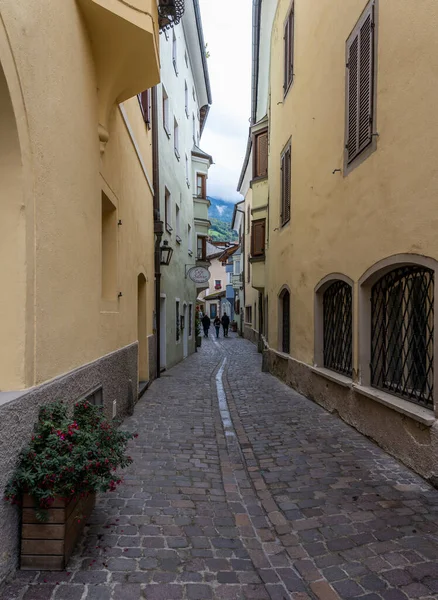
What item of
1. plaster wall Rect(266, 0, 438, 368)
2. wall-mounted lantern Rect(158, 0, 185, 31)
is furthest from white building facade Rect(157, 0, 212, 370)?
wall-mounted lantern Rect(158, 0, 185, 31)

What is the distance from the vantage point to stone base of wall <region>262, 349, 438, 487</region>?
166 inches

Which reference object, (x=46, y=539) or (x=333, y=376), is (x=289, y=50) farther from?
(x=46, y=539)

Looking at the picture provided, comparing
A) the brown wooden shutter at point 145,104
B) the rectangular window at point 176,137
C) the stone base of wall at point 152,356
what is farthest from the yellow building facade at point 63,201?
the rectangular window at point 176,137

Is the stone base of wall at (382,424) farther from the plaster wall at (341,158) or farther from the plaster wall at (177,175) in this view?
the plaster wall at (177,175)

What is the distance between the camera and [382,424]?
5.22 metres

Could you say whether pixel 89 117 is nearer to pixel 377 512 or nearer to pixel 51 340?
pixel 51 340

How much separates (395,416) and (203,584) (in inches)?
121

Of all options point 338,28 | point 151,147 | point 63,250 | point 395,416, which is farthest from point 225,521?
point 151,147

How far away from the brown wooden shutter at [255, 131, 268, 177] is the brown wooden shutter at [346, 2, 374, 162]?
9.35 meters

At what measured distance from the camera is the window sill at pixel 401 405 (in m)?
4.23

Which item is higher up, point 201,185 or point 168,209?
point 201,185

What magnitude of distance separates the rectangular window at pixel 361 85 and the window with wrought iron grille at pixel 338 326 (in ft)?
7.27

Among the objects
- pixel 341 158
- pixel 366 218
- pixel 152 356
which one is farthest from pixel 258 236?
pixel 366 218

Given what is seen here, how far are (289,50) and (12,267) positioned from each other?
1017 cm
